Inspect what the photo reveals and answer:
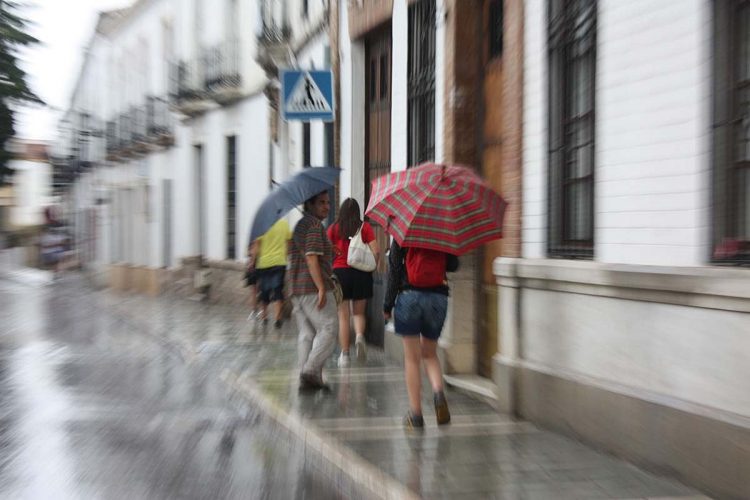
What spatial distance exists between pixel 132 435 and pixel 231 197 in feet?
43.5

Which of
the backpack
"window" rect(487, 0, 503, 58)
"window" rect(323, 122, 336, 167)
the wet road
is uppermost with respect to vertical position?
"window" rect(487, 0, 503, 58)

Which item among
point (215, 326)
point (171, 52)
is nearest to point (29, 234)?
point (171, 52)

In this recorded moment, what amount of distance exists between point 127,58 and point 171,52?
228 inches

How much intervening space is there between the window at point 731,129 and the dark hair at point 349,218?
15.5ft

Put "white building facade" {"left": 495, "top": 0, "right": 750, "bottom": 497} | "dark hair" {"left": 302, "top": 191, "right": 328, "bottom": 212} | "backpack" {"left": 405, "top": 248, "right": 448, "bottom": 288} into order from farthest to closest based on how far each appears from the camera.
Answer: "dark hair" {"left": 302, "top": 191, "right": 328, "bottom": 212} → "backpack" {"left": 405, "top": 248, "right": 448, "bottom": 288} → "white building facade" {"left": 495, "top": 0, "right": 750, "bottom": 497}

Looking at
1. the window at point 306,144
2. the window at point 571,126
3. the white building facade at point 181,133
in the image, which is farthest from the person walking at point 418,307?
the window at point 306,144

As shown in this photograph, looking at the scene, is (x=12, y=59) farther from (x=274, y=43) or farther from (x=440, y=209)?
(x=440, y=209)

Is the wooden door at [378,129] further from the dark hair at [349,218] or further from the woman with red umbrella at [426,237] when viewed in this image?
the woman with red umbrella at [426,237]

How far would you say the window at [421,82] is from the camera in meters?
9.49

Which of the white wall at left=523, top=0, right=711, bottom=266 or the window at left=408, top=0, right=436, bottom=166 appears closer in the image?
the white wall at left=523, top=0, right=711, bottom=266

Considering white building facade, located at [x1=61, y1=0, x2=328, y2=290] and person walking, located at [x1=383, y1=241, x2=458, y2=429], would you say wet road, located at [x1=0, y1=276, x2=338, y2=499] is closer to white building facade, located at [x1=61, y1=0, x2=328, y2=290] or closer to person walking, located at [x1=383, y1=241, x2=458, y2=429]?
person walking, located at [x1=383, y1=241, x2=458, y2=429]

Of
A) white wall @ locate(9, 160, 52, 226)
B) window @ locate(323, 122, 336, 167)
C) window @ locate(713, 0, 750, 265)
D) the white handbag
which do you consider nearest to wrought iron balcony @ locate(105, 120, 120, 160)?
window @ locate(323, 122, 336, 167)

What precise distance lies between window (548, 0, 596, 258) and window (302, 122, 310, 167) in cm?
825

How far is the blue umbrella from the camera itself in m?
7.50
